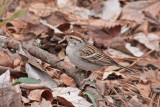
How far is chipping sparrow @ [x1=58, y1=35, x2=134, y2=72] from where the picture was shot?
386 cm

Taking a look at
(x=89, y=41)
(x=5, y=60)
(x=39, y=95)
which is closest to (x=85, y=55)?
(x=89, y=41)

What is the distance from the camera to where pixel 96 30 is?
5027 millimetres

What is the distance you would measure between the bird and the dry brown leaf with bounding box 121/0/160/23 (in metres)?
2.05

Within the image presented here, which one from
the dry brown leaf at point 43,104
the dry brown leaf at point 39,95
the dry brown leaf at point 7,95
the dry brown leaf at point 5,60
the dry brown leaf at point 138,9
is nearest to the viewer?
the dry brown leaf at point 7,95

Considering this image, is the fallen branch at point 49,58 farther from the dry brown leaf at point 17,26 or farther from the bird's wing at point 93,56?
the dry brown leaf at point 17,26

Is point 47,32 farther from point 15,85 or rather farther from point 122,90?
point 15,85

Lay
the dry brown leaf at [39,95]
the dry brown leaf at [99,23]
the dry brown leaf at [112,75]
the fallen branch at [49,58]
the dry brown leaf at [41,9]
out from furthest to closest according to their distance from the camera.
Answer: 1. the dry brown leaf at [41,9]
2. the dry brown leaf at [99,23]
3. the dry brown leaf at [112,75]
4. the fallen branch at [49,58]
5. the dry brown leaf at [39,95]

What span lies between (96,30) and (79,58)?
127cm

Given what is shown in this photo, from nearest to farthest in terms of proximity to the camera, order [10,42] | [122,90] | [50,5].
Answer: [10,42], [122,90], [50,5]

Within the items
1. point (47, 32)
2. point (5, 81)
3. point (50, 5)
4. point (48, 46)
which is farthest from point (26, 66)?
point (50, 5)

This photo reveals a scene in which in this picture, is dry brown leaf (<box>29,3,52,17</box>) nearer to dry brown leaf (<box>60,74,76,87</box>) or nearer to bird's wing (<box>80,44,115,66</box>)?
bird's wing (<box>80,44,115,66</box>)

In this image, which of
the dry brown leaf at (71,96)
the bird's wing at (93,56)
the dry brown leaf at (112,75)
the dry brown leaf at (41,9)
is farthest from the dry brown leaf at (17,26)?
the dry brown leaf at (71,96)

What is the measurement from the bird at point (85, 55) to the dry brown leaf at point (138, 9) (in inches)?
80.9

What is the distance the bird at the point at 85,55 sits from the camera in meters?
3.87
